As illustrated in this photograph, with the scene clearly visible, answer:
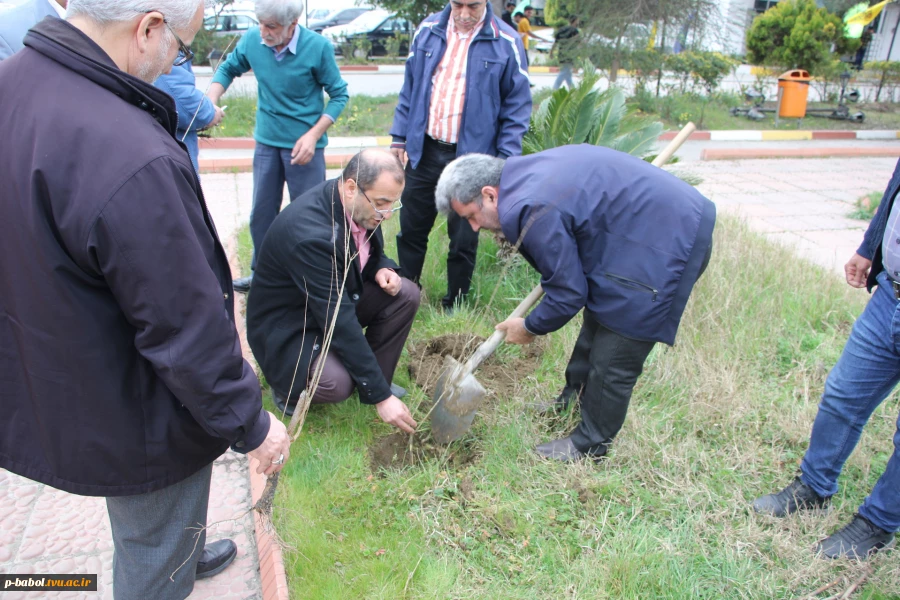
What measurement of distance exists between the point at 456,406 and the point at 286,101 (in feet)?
7.88

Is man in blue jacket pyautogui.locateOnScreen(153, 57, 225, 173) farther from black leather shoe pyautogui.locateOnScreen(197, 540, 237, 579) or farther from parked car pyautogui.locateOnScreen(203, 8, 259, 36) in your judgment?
parked car pyautogui.locateOnScreen(203, 8, 259, 36)

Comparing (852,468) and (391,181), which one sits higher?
(391,181)

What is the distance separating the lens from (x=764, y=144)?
11.2 metres

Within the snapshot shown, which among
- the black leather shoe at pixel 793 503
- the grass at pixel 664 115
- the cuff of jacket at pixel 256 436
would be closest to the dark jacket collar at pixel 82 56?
the cuff of jacket at pixel 256 436

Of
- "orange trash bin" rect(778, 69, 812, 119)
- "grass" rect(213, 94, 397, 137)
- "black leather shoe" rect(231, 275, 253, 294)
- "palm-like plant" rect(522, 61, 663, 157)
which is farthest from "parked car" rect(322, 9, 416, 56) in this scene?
"black leather shoe" rect(231, 275, 253, 294)

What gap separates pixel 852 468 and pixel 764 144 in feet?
30.6

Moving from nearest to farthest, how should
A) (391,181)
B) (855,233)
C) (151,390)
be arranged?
(151,390) < (391,181) < (855,233)

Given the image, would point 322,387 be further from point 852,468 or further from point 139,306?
point 852,468

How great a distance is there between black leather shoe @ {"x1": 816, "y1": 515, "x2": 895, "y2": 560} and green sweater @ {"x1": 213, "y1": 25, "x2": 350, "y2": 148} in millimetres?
3558

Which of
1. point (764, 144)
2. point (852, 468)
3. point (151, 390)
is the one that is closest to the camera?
point (151, 390)

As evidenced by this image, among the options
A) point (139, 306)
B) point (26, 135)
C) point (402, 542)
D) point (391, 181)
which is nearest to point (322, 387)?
point (402, 542)

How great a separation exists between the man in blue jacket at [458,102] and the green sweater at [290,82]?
0.53 metres

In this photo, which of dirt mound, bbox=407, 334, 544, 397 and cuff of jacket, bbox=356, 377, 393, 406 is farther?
dirt mound, bbox=407, 334, 544, 397

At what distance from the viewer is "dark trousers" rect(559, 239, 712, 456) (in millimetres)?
2826
